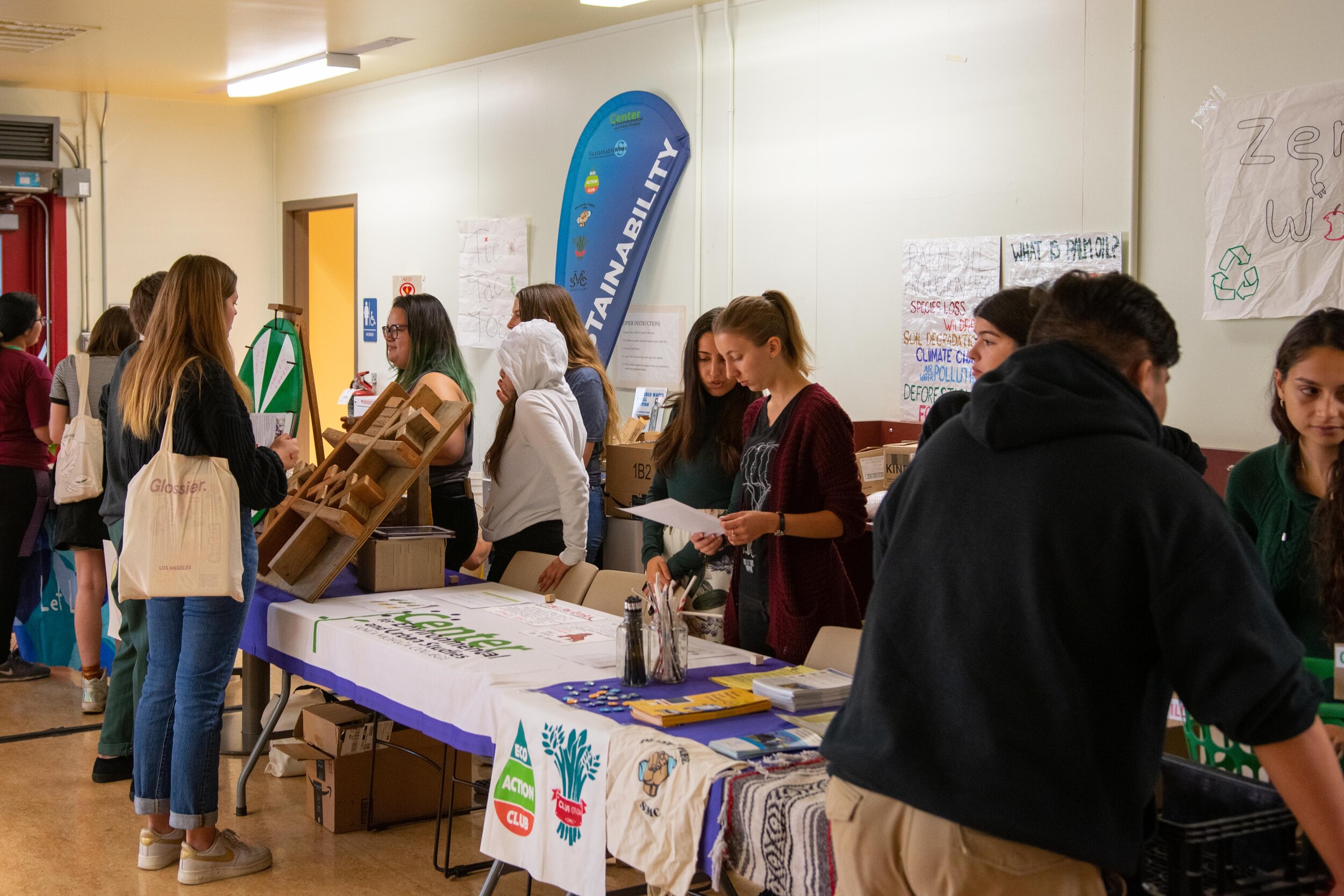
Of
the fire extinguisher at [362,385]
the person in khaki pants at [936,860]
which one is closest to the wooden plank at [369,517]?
the person in khaki pants at [936,860]

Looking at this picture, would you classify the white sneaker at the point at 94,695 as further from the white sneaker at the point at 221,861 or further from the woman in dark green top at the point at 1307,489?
the woman in dark green top at the point at 1307,489

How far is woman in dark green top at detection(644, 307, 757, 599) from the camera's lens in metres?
3.72

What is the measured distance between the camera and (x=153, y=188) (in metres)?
8.86

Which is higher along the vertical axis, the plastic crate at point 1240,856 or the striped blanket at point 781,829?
the plastic crate at point 1240,856

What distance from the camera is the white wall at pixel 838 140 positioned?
4.62 m

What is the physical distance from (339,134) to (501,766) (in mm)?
7039

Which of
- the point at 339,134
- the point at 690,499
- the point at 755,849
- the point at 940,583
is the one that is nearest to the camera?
the point at 940,583

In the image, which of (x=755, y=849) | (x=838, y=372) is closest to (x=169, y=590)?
(x=755, y=849)

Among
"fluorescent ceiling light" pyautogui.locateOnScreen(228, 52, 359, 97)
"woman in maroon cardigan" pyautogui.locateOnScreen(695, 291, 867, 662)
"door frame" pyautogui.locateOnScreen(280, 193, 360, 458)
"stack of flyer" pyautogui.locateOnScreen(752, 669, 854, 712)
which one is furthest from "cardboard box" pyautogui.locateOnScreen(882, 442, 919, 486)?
"door frame" pyautogui.locateOnScreen(280, 193, 360, 458)

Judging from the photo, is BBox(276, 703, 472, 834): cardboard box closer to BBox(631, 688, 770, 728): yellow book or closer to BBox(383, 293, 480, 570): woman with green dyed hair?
BBox(383, 293, 480, 570): woman with green dyed hair

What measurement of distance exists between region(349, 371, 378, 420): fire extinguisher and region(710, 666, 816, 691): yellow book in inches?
226

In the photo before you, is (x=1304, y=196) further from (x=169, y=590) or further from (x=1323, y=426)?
(x=169, y=590)

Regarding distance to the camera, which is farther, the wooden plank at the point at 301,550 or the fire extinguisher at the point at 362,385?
the fire extinguisher at the point at 362,385

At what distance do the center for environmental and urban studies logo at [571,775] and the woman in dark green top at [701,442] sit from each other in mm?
1311
